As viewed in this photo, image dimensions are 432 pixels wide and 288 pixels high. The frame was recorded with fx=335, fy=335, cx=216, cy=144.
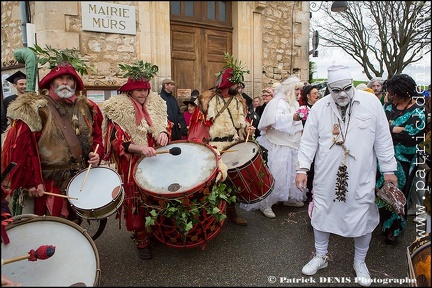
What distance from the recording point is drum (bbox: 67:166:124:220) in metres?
2.54

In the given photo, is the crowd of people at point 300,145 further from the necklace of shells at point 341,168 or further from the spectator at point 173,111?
the spectator at point 173,111

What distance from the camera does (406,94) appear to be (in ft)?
11.1

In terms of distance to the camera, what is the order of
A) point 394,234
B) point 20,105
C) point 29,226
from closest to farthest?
1. point 29,226
2. point 20,105
3. point 394,234

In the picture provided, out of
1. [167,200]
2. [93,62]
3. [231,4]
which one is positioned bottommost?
[167,200]

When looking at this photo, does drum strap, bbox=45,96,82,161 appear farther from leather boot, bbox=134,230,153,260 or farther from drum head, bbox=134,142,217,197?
leather boot, bbox=134,230,153,260

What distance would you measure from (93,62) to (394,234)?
5.36 metres

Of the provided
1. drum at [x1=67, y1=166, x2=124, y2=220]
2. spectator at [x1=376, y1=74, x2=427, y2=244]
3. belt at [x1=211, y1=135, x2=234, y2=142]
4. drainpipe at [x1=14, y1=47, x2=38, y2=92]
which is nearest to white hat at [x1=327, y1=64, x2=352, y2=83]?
spectator at [x1=376, y1=74, x2=427, y2=244]

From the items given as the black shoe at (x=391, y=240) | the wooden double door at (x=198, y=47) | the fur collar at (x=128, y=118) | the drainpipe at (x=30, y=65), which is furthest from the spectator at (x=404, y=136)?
the wooden double door at (x=198, y=47)

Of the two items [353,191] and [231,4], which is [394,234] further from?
[231,4]

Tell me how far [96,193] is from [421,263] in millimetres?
2330

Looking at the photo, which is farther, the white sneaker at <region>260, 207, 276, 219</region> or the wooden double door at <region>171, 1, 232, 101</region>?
the wooden double door at <region>171, 1, 232, 101</region>

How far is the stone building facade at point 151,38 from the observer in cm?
552

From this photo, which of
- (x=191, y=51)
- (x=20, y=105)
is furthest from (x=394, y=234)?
(x=191, y=51)

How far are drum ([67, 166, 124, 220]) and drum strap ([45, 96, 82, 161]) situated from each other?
0.20 metres
